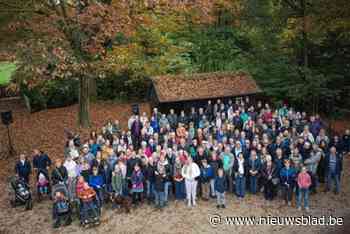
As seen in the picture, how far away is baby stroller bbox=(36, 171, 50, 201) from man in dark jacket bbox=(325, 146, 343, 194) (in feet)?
30.7

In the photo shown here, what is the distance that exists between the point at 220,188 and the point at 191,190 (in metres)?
0.99

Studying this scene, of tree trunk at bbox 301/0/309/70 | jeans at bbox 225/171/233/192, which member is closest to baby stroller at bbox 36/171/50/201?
jeans at bbox 225/171/233/192

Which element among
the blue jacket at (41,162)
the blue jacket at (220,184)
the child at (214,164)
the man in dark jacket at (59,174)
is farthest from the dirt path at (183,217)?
the blue jacket at (41,162)

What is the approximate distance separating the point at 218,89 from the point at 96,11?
7.26 metres

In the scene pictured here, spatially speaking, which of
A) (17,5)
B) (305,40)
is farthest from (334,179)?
(17,5)

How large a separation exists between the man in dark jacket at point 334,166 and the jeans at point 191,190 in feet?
14.5

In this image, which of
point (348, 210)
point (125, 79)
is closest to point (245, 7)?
point (125, 79)

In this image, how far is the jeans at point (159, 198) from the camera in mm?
13134

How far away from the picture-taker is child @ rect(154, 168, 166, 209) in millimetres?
12914

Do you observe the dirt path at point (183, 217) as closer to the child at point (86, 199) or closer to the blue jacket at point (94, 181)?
the child at point (86, 199)

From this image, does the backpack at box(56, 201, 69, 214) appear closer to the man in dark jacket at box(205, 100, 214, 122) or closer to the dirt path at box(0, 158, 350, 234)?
the dirt path at box(0, 158, 350, 234)

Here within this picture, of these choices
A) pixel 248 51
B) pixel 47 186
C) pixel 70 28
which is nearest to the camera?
pixel 47 186

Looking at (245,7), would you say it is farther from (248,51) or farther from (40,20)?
(40,20)

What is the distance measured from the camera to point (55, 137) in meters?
19.8
